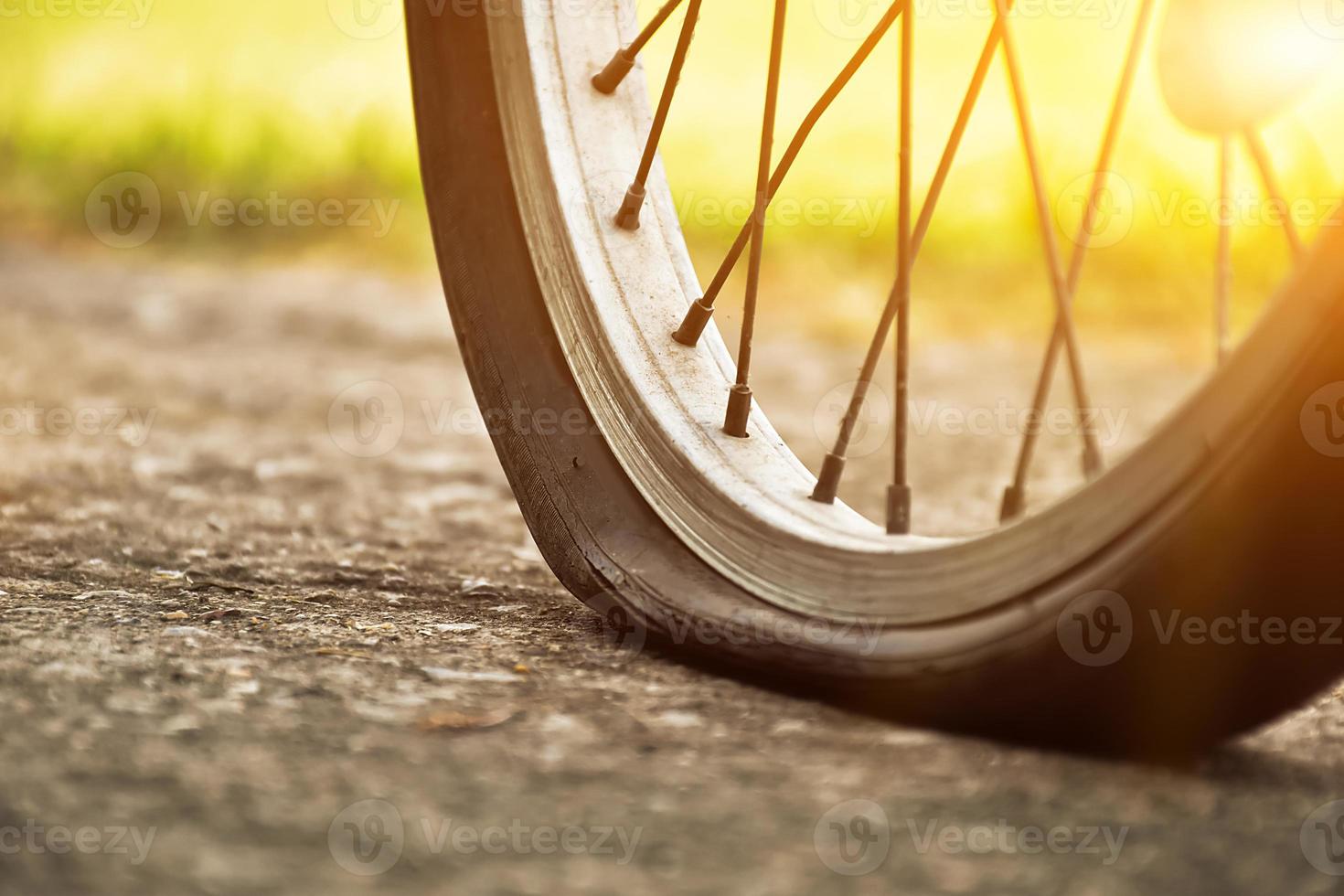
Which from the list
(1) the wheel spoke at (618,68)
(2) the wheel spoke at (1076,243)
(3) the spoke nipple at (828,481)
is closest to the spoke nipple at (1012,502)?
(2) the wheel spoke at (1076,243)

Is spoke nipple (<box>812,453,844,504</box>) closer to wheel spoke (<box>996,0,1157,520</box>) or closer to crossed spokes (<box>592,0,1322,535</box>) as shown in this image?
crossed spokes (<box>592,0,1322,535</box>)

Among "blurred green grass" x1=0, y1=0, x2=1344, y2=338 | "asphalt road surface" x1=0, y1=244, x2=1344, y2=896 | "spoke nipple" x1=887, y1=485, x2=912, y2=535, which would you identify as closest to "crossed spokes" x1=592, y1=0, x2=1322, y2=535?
"spoke nipple" x1=887, y1=485, x2=912, y2=535

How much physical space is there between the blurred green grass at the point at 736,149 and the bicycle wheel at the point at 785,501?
233 centimetres

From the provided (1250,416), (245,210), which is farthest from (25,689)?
(245,210)

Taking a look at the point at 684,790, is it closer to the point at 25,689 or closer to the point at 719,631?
the point at 719,631

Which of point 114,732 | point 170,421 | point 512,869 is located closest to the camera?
point 512,869

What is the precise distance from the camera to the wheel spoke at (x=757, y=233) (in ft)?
3.70

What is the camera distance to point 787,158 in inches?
45.8

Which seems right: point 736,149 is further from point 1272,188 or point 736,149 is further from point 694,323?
point 1272,188

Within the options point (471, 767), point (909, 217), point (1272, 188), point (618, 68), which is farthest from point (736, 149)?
point (471, 767)

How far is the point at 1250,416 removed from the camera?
0.79 m

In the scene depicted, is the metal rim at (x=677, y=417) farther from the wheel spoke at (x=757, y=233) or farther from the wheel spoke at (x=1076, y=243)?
the wheel spoke at (x=1076, y=243)

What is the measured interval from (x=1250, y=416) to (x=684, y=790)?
0.41 metres

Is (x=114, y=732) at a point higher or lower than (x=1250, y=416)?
lower
